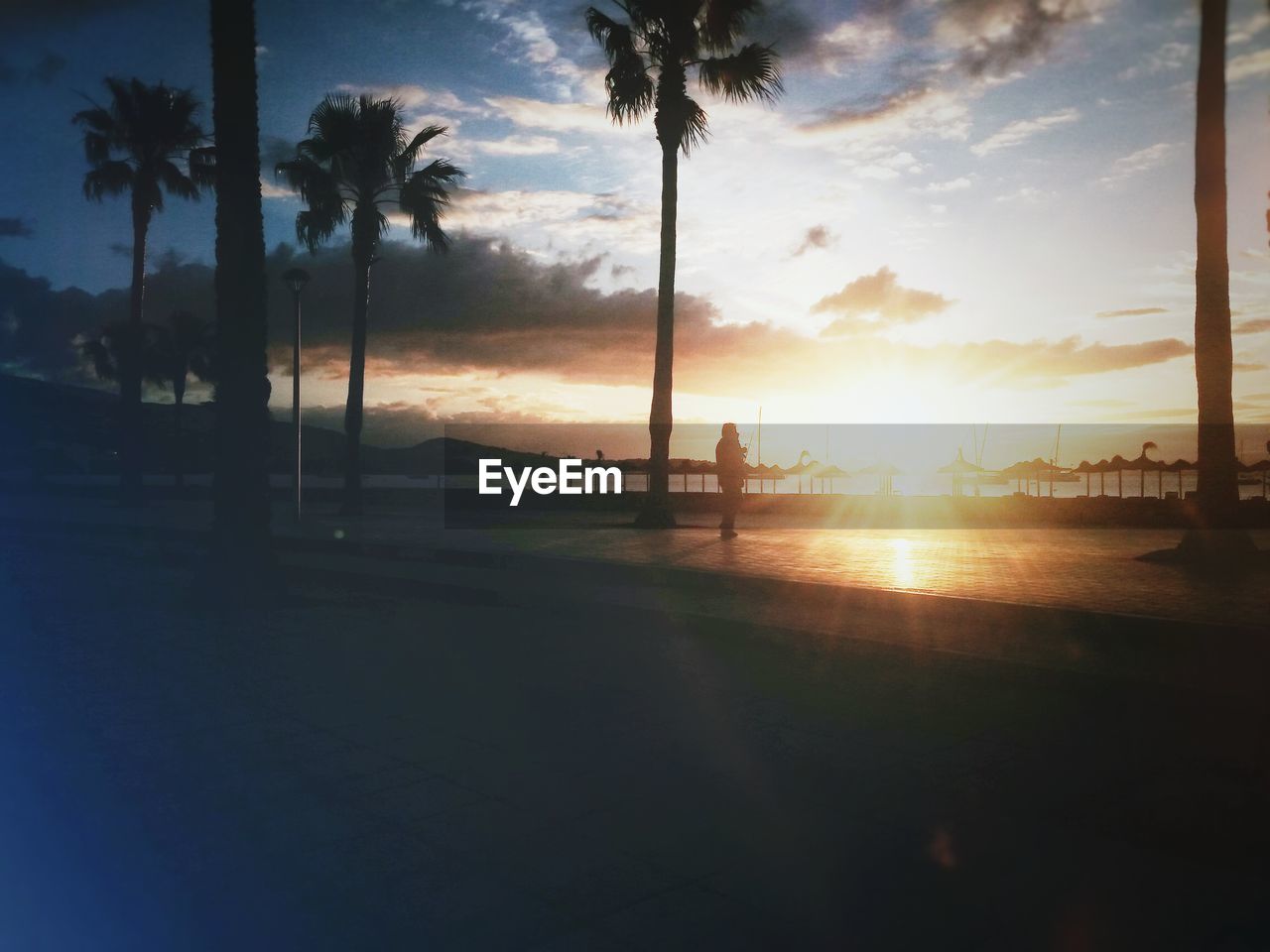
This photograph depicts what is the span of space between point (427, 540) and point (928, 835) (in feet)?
44.7

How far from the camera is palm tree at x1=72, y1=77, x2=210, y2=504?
1156 inches

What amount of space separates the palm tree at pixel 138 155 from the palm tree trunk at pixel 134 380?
0.03 metres

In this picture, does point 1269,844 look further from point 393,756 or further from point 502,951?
point 393,756

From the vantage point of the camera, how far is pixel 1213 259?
452 inches

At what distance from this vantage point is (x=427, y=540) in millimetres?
16531

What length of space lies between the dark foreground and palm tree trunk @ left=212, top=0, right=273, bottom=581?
3530mm

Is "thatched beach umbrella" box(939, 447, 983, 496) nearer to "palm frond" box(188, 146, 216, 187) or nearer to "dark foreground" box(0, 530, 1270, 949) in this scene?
"palm frond" box(188, 146, 216, 187)

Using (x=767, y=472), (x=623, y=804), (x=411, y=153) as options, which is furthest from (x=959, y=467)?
(x=623, y=804)

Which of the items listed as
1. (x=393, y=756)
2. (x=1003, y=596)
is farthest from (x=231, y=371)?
(x=1003, y=596)

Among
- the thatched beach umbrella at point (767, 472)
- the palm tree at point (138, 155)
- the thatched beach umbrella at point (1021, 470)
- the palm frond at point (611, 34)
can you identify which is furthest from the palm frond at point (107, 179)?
the thatched beach umbrella at point (1021, 470)

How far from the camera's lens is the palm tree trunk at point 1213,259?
11531 millimetres

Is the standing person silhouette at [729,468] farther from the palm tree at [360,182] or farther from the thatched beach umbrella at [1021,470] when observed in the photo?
the thatched beach umbrella at [1021,470]

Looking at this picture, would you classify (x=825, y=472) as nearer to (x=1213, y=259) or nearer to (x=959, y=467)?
(x=959, y=467)

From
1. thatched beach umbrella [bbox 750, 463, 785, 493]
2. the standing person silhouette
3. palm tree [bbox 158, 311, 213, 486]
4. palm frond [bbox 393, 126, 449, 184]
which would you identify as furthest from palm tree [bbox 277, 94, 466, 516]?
palm tree [bbox 158, 311, 213, 486]
